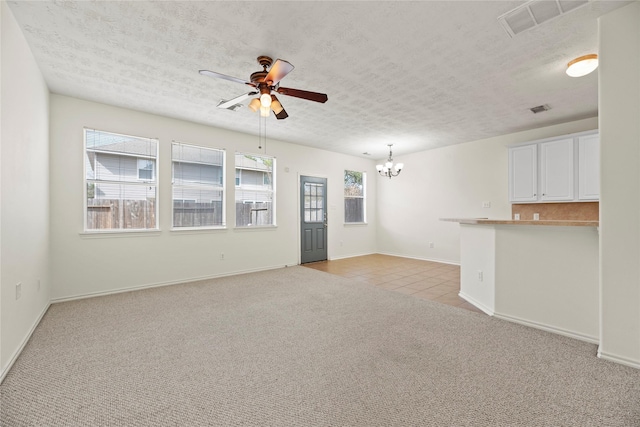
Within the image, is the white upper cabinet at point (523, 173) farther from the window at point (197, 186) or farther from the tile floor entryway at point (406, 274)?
the window at point (197, 186)

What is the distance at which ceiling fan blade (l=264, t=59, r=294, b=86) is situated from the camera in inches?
91.0

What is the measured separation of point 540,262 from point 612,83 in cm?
166

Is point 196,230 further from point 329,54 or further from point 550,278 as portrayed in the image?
point 550,278

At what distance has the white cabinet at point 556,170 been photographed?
436 cm

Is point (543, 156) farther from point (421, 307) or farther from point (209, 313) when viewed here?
point (209, 313)

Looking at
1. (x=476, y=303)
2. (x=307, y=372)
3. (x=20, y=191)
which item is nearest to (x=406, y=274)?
(x=476, y=303)

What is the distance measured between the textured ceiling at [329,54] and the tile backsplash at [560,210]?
149cm

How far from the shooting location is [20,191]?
246 centimetres

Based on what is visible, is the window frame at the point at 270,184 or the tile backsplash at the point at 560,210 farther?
the window frame at the point at 270,184

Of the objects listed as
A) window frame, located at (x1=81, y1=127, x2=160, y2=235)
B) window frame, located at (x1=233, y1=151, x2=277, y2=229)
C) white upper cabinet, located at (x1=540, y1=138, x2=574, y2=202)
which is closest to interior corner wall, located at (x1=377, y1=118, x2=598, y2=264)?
white upper cabinet, located at (x1=540, y1=138, x2=574, y2=202)

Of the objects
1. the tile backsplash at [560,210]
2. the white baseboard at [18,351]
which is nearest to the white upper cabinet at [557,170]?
the tile backsplash at [560,210]

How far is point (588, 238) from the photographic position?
257 centimetres

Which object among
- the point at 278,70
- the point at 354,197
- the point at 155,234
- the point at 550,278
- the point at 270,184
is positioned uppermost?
the point at 278,70

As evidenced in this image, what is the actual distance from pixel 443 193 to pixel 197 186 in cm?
538
